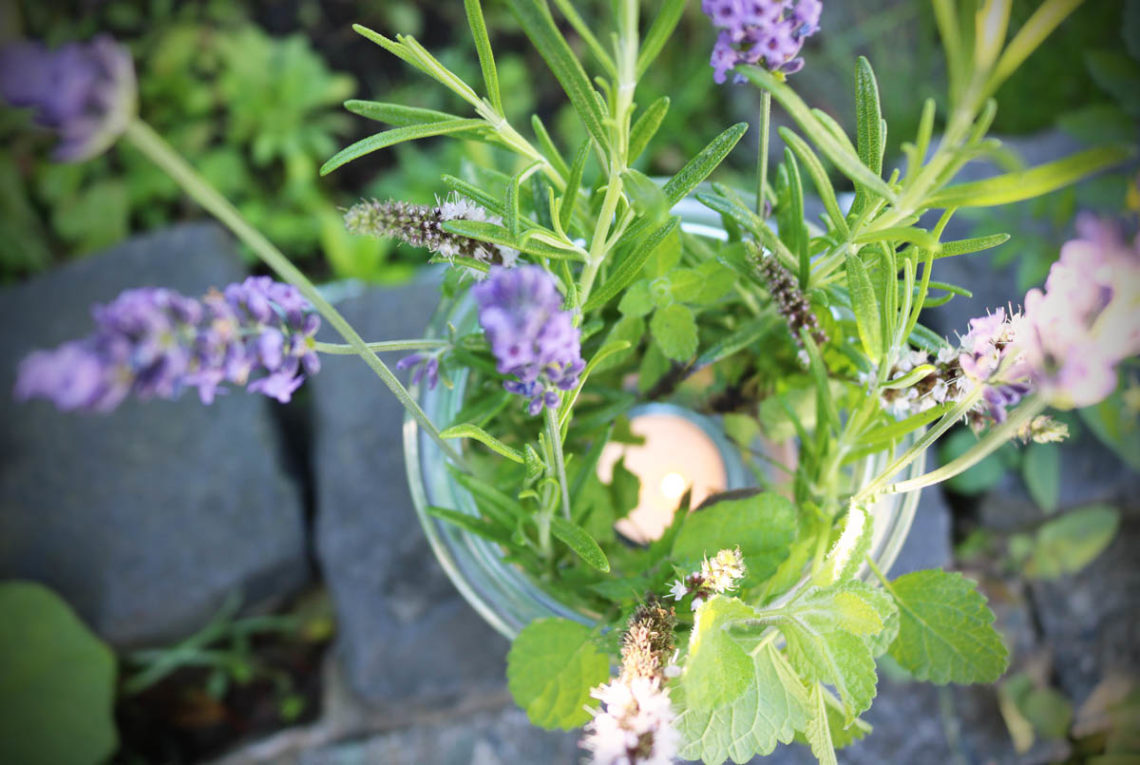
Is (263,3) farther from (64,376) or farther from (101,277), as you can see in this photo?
(64,376)

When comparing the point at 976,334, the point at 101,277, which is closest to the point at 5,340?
the point at 101,277

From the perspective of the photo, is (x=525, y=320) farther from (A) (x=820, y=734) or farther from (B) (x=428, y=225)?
(A) (x=820, y=734)

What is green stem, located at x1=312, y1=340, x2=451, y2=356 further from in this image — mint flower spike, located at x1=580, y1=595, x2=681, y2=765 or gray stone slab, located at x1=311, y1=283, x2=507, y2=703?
gray stone slab, located at x1=311, y1=283, x2=507, y2=703

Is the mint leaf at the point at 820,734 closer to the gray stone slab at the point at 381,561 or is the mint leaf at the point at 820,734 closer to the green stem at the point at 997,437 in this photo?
the green stem at the point at 997,437

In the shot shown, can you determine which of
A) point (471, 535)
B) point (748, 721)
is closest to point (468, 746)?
point (471, 535)

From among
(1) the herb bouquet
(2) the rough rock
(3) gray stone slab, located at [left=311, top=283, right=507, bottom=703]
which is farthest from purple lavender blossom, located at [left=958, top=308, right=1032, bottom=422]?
(2) the rough rock

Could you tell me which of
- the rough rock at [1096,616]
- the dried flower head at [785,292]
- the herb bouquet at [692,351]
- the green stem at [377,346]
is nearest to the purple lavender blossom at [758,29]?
the herb bouquet at [692,351]
